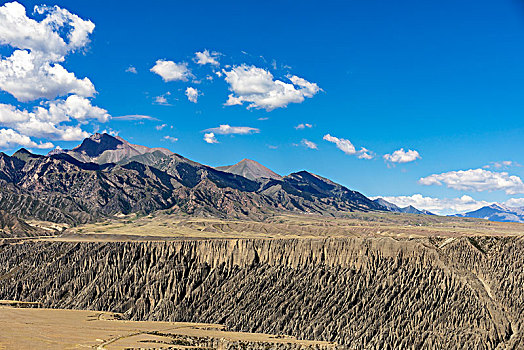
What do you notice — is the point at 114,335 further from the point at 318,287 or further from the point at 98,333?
the point at 318,287

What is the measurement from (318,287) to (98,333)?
41.9m

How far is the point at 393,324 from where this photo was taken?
3516 inches

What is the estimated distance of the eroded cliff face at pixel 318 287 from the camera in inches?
3452

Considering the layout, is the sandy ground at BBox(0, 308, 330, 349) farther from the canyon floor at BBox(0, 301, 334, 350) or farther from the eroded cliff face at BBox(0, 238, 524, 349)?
the eroded cliff face at BBox(0, 238, 524, 349)

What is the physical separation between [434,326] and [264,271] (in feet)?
129

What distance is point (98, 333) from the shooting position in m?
98.1

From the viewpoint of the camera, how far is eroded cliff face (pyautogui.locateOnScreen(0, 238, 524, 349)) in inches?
3452

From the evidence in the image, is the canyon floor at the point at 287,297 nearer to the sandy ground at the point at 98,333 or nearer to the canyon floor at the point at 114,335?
the sandy ground at the point at 98,333

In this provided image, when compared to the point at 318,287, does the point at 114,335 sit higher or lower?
lower

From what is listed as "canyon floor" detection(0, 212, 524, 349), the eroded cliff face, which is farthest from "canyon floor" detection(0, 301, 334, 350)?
the eroded cliff face

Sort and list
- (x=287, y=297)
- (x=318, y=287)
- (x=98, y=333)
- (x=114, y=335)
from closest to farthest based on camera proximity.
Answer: (x=114, y=335) < (x=98, y=333) < (x=318, y=287) < (x=287, y=297)

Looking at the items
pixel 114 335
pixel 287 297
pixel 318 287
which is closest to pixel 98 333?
pixel 114 335

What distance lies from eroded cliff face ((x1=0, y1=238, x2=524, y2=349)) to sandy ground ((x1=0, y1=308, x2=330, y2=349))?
4.91m

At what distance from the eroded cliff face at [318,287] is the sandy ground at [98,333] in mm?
4905
